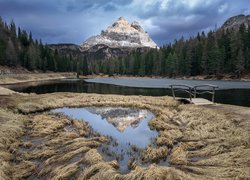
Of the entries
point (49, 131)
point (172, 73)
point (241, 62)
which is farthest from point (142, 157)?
point (172, 73)

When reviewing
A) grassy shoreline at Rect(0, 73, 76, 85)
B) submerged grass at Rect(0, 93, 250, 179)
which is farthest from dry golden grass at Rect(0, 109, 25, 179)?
grassy shoreline at Rect(0, 73, 76, 85)

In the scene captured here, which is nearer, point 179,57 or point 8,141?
point 8,141

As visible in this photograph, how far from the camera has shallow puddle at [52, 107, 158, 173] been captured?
14094 mm

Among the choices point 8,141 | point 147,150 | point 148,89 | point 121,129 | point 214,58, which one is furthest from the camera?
point 214,58

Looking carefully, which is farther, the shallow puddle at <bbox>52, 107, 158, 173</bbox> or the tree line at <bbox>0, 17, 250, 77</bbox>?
the tree line at <bbox>0, 17, 250, 77</bbox>

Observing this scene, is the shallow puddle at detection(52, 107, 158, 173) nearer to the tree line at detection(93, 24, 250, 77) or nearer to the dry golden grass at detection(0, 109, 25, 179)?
the dry golden grass at detection(0, 109, 25, 179)

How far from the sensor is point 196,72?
117375 millimetres

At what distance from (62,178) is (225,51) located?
11035 cm

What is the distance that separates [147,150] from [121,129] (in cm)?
706

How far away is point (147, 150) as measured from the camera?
1388 cm

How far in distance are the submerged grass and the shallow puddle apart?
74 cm

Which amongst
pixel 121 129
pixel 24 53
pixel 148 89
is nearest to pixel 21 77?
pixel 24 53

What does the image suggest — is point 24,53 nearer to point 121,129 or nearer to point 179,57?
point 179,57

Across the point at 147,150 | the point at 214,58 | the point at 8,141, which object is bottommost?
the point at 8,141
